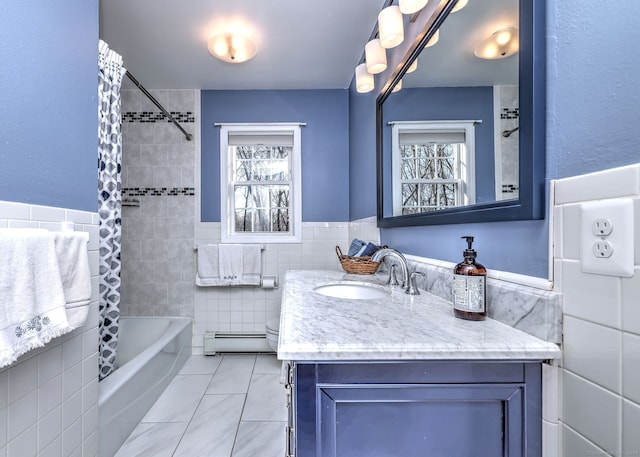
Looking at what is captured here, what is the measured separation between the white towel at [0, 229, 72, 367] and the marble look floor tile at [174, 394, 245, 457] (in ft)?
3.07

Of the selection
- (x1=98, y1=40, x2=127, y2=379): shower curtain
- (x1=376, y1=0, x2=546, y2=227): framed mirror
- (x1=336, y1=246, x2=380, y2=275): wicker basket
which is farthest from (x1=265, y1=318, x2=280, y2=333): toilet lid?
(x1=376, y1=0, x2=546, y2=227): framed mirror

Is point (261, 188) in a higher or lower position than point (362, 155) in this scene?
lower

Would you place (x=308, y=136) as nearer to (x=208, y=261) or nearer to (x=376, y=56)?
(x=376, y=56)

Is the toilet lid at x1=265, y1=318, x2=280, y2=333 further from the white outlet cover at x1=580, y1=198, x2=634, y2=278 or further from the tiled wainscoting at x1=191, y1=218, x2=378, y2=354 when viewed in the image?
the white outlet cover at x1=580, y1=198, x2=634, y2=278

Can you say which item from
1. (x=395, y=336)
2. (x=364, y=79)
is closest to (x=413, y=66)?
(x=364, y=79)

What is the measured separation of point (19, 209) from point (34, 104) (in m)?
0.35

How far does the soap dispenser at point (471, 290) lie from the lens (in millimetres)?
732

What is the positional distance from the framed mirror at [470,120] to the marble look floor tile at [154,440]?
161cm

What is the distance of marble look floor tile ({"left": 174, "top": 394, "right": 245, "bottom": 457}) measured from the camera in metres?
1.35

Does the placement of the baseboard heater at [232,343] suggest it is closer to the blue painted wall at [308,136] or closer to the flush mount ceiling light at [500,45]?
the blue painted wall at [308,136]

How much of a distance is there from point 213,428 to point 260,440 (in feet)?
0.93

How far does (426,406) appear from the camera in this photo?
1.90 ft

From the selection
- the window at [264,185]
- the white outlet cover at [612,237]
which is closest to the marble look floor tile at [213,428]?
the window at [264,185]

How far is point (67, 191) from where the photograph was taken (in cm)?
104
